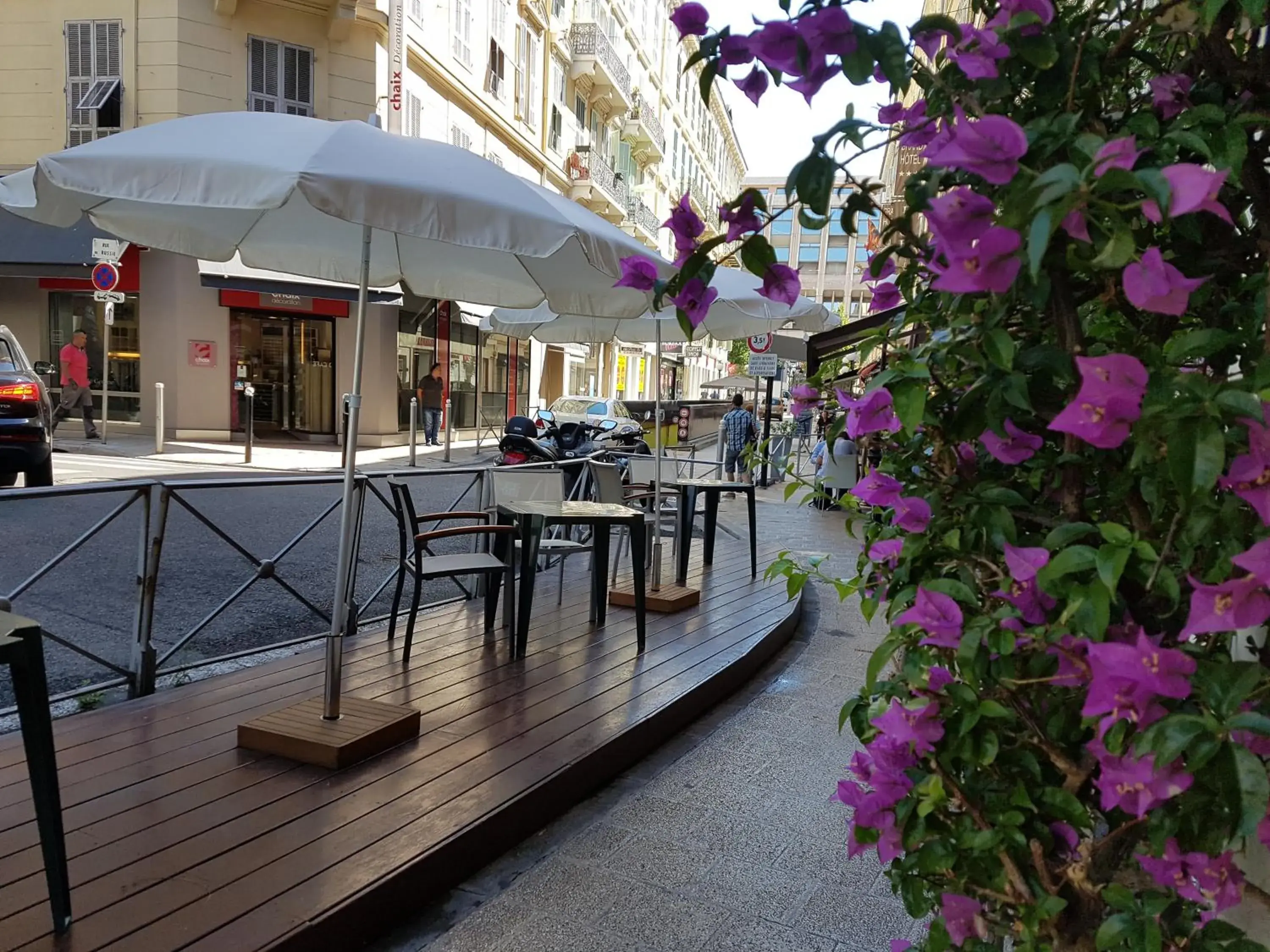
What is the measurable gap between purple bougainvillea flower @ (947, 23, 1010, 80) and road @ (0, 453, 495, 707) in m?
3.45

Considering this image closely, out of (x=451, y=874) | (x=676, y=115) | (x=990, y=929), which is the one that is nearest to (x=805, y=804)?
(x=451, y=874)

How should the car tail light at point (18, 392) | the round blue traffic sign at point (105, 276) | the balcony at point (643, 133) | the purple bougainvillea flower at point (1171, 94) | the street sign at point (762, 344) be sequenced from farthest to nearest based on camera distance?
1. the balcony at point (643, 133)
2. the street sign at point (762, 344)
3. the round blue traffic sign at point (105, 276)
4. the car tail light at point (18, 392)
5. the purple bougainvillea flower at point (1171, 94)

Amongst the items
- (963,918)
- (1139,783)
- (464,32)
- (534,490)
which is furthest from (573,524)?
(464,32)

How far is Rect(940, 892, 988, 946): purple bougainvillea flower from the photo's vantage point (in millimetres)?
1423

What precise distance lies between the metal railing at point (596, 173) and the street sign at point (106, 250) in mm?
17632

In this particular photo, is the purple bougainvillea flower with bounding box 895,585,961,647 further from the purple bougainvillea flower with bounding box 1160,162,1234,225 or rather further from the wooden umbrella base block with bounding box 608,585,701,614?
the wooden umbrella base block with bounding box 608,585,701,614

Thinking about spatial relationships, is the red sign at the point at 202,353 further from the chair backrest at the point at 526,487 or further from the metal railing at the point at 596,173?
the metal railing at the point at 596,173

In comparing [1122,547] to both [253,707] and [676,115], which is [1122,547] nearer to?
[253,707]

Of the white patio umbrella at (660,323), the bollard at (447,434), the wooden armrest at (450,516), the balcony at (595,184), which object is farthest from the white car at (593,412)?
the wooden armrest at (450,516)

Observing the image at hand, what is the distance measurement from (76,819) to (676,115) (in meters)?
51.5

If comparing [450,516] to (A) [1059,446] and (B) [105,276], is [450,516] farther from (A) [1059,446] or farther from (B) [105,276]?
(B) [105,276]

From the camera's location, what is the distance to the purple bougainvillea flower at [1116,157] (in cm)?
89

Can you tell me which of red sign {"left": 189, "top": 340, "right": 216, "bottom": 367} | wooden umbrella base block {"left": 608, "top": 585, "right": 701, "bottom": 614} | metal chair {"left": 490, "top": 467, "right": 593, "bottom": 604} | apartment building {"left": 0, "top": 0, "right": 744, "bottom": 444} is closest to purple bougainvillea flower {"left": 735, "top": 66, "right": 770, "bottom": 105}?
metal chair {"left": 490, "top": 467, "right": 593, "bottom": 604}

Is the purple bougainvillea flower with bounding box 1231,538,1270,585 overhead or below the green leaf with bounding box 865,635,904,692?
overhead
